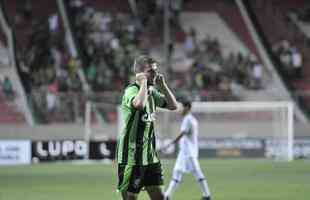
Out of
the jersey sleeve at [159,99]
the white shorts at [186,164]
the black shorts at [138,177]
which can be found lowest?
the white shorts at [186,164]

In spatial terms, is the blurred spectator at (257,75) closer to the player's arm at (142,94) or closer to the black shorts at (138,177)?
the black shorts at (138,177)

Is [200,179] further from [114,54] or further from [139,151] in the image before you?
[114,54]

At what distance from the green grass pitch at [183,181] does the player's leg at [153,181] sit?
7.21 m

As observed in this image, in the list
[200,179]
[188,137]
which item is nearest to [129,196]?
[200,179]

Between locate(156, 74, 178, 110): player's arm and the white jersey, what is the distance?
7.08 metres

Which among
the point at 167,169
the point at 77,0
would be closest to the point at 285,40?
the point at 77,0

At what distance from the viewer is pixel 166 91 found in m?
9.57

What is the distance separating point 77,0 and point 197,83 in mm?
7550

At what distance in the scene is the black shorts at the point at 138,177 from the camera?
954 cm

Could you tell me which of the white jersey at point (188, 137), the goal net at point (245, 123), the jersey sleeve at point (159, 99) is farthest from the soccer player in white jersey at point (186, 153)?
the goal net at point (245, 123)

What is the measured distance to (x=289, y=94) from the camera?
1345 inches

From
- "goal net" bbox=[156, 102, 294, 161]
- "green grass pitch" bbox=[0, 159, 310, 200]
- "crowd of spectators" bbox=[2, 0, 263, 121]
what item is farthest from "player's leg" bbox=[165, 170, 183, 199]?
"crowd of spectators" bbox=[2, 0, 263, 121]

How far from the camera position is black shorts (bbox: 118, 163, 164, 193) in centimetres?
954

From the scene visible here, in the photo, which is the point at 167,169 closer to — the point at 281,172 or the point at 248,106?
the point at 281,172
